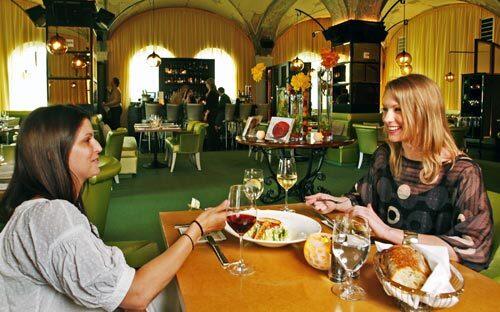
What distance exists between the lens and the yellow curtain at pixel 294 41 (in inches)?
669

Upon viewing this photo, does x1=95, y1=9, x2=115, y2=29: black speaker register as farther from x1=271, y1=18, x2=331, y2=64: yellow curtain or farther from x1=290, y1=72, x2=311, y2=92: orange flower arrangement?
x1=271, y1=18, x2=331, y2=64: yellow curtain

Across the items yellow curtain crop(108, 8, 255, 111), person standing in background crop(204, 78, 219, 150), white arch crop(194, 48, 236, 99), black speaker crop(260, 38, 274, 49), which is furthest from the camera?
white arch crop(194, 48, 236, 99)

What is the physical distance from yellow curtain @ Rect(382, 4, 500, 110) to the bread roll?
46.6 feet

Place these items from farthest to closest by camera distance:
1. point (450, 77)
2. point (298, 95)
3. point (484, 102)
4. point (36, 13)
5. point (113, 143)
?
point (450, 77) < point (484, 102) < point (36, 13) < point (113, 143) < point (298, 95)

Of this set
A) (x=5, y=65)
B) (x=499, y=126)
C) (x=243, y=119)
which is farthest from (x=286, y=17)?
(x=5, y=65)

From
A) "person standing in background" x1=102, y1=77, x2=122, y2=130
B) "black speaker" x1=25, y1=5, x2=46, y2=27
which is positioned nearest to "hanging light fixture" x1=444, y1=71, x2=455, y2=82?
"person standing in background" x1=102, y1=77, x2=122, y2=130

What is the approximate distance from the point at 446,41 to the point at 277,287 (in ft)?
50.9

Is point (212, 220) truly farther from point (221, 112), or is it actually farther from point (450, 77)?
point (450, 77)

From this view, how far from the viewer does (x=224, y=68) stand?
1638cm

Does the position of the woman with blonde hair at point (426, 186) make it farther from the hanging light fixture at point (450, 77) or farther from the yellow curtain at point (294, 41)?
the yellow curtain at point (294, 41)

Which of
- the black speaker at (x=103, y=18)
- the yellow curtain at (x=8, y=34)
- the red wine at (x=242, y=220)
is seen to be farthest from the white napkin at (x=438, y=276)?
the yellow curtain at (x=8, y=34)

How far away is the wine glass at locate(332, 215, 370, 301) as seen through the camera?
1.11m

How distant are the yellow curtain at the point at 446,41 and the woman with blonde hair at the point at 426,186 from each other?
44.1 feet

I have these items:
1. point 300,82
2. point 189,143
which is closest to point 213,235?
point 300,82
